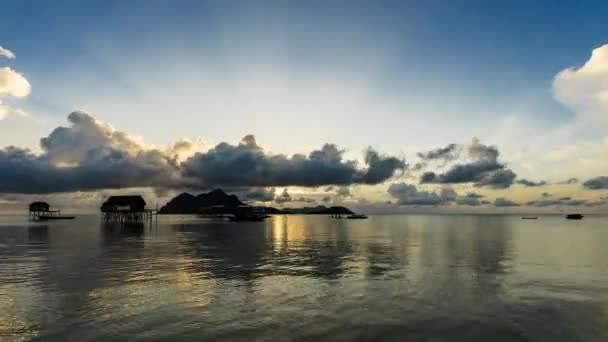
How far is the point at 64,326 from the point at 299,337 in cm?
1028

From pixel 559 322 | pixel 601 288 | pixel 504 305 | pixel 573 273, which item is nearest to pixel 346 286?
pixel 504 305

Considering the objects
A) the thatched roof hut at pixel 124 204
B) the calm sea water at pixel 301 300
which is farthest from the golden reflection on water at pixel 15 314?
the thatched roof hut at pixel 124 204

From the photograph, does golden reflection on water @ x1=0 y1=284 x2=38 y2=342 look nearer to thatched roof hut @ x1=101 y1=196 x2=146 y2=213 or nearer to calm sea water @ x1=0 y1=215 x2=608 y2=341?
calm sea water @ x1=0 y1=215 x2=608 y2=341

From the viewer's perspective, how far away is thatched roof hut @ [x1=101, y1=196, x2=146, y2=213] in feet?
478

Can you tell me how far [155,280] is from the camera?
28.1 meters

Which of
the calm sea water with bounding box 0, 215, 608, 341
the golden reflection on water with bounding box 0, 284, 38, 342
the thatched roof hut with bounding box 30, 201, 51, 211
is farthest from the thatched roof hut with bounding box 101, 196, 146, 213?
the golden reflection on water with bounding box 0, 284, 38, 342

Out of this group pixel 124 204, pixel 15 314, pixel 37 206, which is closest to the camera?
pixel 15 314

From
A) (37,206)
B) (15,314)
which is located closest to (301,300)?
(15,314)

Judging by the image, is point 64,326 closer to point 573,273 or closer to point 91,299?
point 91,299

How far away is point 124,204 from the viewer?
148 metres

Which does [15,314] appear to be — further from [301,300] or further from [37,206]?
[37,206]

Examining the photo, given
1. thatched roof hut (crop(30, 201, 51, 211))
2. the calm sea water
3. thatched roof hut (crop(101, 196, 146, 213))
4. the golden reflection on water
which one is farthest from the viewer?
thatched roof hut (crop(30, 201, 51, 211))

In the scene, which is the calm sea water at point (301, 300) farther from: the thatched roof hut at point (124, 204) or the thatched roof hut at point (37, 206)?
the thatched roof hut at point (37, 206)

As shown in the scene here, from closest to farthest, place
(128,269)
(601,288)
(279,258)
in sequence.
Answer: (601,288), (128,269), (279,258)
